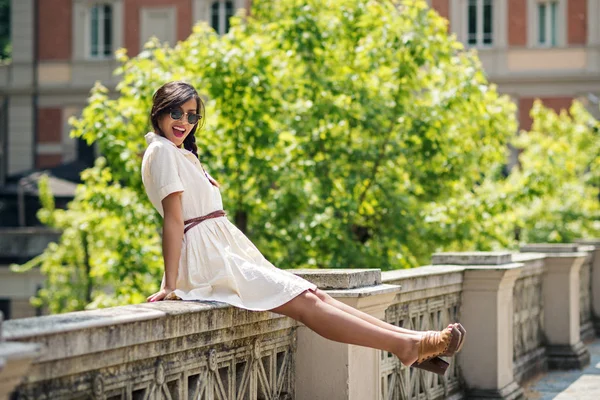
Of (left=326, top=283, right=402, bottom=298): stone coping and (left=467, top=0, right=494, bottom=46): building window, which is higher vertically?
(left=467, top=0, right=494, bottom=46): building window

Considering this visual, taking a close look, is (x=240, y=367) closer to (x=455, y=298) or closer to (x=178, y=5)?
(x=455, y=298)

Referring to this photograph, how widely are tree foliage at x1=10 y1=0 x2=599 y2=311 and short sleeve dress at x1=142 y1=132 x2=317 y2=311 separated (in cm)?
1036

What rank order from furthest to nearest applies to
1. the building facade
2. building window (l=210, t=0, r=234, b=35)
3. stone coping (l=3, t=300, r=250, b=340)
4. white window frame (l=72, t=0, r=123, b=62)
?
white window frame (l=72, t=0, r=123, b=62)
building window (l=210, t=0, r=234, b=35)
the building facade
stone coping (l=3, t=300, r=250, b=340)

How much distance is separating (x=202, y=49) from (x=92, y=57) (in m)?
23.5

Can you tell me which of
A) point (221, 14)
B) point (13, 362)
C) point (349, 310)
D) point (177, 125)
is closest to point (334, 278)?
point (349, 310)

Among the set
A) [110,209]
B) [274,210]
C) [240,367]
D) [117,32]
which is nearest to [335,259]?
[274,210]

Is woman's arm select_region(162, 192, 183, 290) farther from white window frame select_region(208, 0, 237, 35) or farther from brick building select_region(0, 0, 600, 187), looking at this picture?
white window frame select_region(208, 0, 237, 35)

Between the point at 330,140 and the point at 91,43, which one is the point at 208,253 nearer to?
the point at 330,140

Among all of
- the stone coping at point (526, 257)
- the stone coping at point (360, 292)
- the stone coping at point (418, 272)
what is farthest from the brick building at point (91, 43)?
the stone coping at point (360, 292)

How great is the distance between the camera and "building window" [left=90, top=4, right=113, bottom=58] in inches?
1563

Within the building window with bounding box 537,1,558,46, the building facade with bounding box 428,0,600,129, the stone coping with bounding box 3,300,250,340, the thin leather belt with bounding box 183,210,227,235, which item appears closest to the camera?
the stone coping with bounding box 3,300,250,340

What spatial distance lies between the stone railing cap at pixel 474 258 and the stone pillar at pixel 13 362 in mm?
5974

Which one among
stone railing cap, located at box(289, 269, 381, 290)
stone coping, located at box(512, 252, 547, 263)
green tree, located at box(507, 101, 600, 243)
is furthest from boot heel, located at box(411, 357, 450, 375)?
green tree, located at box(507, 101, 600, 243)

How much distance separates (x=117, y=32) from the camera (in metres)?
39.3
